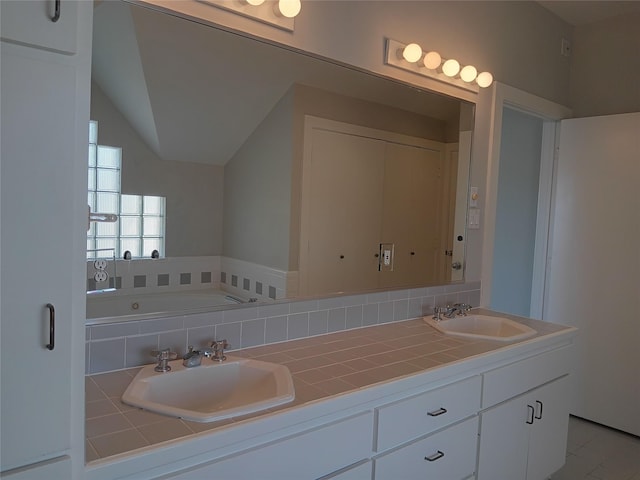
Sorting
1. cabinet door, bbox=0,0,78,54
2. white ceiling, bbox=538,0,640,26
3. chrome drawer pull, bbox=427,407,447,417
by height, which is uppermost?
white ceiling, bbox=538,0,640,26

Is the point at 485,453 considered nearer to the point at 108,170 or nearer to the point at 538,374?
the point at 538,374

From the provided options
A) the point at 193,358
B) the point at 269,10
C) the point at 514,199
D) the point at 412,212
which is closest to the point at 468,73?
the point at 412,212

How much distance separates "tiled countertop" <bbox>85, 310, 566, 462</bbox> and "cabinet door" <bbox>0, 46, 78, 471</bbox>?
185mm

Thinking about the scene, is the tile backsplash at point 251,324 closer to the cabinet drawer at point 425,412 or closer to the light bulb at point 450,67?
the cabinet drawer at point 425,412

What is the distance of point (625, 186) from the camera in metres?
2.87

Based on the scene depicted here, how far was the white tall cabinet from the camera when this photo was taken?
0.78 m

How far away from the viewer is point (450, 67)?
7.63 ft

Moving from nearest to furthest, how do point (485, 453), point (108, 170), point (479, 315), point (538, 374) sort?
point (108, 170), point (485, 453), point (538, 374), point (479, 315)

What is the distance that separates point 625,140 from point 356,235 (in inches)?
75.3

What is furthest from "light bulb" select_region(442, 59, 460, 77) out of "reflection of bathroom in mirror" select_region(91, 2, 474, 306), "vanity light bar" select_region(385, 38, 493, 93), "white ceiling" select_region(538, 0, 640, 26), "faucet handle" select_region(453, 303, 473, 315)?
"faucet handle" select_region(453, 303, 473, 315)

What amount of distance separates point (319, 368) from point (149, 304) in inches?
23.3

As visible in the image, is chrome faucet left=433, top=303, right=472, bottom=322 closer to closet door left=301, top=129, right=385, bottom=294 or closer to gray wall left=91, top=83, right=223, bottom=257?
closet door left=301, top=129, right=385, bottom=294

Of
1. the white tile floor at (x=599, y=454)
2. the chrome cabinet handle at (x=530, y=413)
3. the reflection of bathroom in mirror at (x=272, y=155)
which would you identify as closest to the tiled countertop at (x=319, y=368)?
the reflection of bathroom in mirror at (x=272, y=155)

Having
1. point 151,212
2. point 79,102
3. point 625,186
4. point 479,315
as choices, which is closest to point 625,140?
point 625,186
